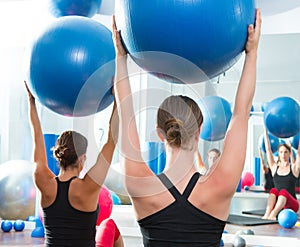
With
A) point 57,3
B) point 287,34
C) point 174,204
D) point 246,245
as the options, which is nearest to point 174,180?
point 174,204

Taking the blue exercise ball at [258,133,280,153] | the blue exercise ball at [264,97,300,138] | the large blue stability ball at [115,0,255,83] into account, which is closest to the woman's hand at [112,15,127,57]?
the large blue stability ball at [115,0,255,83]

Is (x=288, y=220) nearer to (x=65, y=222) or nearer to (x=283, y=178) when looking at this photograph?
(x=283, y=178)

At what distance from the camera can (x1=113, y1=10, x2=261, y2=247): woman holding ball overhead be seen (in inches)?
51.7

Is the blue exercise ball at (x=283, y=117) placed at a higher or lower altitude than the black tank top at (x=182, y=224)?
higher

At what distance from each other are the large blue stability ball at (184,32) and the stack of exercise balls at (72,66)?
0.38 metres

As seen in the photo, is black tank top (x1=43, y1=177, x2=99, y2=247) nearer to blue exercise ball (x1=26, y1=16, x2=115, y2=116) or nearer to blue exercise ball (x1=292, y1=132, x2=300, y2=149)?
blue exercise ball (x1=26, y1=16, x2=115, y2=116)

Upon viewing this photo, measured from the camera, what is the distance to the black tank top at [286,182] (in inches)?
152

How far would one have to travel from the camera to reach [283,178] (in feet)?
12.6

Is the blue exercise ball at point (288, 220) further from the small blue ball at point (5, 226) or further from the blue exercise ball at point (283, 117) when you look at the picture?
the small blue ball at point (5, 226)

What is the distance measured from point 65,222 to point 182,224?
74 centimetres

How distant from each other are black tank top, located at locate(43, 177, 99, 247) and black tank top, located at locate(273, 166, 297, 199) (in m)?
2.23

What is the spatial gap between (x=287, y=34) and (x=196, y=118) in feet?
8.41

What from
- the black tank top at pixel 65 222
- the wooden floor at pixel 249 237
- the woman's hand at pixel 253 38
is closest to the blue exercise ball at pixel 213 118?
the wooden floor at pixel 249 237

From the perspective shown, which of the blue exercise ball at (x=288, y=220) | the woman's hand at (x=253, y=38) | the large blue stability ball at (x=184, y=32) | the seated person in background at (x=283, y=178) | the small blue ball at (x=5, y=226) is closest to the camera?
the large blue stability ball at (x=184, y=32)
